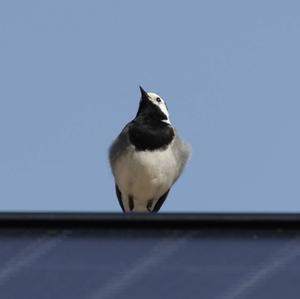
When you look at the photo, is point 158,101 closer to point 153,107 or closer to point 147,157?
point 153,107

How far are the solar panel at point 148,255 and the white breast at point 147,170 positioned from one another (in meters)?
6.41

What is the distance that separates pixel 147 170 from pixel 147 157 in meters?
0.12

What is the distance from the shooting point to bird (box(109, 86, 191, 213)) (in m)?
10.9

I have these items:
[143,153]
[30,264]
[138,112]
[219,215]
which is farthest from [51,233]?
[138,112]

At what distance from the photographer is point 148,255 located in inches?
172

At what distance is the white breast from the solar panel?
6.41 metres

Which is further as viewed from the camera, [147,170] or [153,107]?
[153,107]

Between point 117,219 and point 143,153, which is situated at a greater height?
point 117,219

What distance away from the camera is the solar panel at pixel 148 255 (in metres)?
4.19

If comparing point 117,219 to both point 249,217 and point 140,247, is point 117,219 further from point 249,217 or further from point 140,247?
point 249,217

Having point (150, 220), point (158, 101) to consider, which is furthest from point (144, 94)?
point (150, 220)

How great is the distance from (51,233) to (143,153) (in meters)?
6.45

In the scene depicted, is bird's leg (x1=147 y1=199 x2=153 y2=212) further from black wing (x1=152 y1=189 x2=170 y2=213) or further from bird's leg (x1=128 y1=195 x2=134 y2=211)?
bird's leg (x1=128 y1=195 x2=134 y2=211)

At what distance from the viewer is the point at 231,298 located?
4113mm
